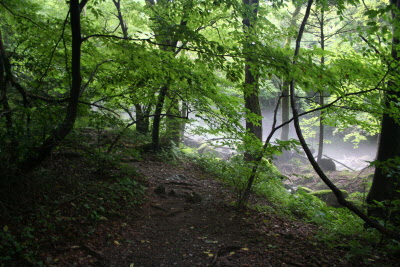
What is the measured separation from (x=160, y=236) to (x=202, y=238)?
2.35ft

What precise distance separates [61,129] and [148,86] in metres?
2.74

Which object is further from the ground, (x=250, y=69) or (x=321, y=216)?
(x=250, y=69)

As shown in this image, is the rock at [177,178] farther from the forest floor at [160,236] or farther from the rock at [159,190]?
the forest floor at [160,236]

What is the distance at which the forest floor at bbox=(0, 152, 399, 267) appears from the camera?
3234 mm

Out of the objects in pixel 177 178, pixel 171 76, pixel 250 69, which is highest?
pixel 250 69

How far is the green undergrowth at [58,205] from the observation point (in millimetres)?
2967

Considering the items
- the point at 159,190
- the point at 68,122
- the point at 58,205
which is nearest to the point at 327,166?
the point at 159,190

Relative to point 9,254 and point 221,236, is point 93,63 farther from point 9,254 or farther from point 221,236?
point 221,236

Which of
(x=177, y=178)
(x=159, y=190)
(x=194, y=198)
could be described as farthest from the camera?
(x=177, y=178)

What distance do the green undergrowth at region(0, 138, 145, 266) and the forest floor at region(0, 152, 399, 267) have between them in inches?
0.5

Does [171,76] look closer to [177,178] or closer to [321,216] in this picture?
[177,178]

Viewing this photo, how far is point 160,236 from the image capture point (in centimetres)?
435

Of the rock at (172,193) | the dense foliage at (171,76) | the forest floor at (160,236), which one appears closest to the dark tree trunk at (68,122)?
the dense foliage at (171,76)

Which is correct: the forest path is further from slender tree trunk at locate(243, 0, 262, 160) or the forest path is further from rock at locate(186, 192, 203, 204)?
slender tree trunk at locate(243, 0, 262, 160)
